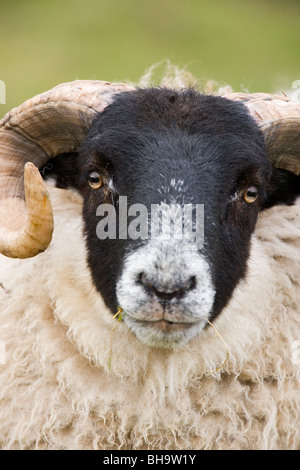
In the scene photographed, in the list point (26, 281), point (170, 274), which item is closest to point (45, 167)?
point (26, 281)

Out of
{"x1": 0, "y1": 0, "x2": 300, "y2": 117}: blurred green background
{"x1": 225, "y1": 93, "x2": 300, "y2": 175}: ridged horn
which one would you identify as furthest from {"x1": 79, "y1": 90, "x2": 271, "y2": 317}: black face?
{"x1": 0, "y1": 0, "x2": 300, "y2": 117}: blurred green background

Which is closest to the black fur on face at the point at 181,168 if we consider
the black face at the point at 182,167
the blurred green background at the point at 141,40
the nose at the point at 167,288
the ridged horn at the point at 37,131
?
the black face at the point at 182,167

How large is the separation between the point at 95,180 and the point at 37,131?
0.56m

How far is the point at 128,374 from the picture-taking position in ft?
13.1

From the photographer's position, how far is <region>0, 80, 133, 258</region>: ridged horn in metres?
4.03

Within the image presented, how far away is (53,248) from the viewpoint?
14.2 ft

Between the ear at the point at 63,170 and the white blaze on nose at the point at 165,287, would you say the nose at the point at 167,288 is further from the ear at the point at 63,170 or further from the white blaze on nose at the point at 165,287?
the ear at the point at 63,170

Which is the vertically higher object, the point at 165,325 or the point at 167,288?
the point at 167,288

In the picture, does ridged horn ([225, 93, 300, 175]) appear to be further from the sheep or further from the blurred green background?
the blurred green background

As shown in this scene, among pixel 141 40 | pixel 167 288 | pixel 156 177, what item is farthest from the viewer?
pixel 141 40

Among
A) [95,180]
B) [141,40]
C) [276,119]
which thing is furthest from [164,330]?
[141,40]

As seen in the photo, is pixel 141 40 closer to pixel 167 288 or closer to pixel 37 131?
pixel 37 131

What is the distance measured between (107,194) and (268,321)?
1388 mm
